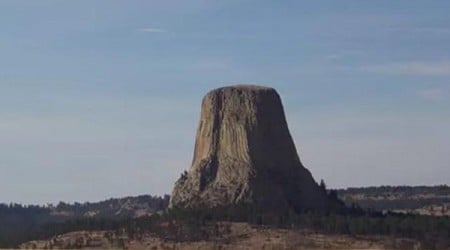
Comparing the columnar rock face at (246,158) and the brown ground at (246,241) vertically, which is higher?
the columnar rock face at (246,158)

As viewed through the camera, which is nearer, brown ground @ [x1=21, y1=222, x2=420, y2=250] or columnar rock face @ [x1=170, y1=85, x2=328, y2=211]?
brown ground @ [x1=21, y1=222, x2=420, y2=250]

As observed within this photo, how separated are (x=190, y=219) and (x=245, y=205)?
30.1ft

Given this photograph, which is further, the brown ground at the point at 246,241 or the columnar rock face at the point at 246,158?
the columnar rock face at the point at 246,158

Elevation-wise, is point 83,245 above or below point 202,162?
below

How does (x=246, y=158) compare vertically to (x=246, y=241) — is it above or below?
above

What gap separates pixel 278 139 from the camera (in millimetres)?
172875

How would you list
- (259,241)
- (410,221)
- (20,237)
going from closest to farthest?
(259,241)
(410,221)
(20,237)

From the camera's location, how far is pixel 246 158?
16938cm

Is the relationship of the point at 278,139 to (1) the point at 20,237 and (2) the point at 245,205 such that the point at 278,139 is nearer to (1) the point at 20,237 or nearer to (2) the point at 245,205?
(2) the point at 245,205

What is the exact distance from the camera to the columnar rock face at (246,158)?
544 feet

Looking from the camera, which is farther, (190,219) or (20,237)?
(20,237)

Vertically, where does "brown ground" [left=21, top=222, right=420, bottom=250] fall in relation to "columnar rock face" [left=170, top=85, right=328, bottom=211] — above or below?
below

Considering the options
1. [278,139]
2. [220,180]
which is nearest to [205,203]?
[220,180]

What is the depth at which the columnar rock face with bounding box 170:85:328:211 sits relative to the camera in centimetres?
16575
